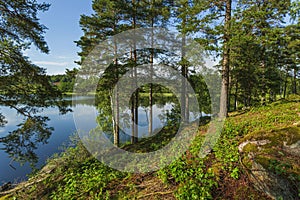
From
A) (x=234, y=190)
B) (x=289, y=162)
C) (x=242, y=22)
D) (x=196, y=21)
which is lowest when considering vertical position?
(x=234, y=190)

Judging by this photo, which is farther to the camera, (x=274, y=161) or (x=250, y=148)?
(x=250, y=148)

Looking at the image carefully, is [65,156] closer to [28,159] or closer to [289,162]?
[28,159]

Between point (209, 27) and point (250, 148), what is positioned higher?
point (209, 27)

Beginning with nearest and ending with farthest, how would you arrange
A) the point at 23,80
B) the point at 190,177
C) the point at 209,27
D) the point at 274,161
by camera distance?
the point at 274,161
the point at 190,177
the point at 23,80
the point at 209,27

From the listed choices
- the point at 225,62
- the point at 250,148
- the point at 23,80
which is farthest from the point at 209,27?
the point at 23,80

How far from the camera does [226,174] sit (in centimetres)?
279

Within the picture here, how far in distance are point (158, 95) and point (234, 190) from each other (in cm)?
863

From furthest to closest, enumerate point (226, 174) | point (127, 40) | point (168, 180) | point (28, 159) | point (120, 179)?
point (127, 40) < point (28, 159) < point (120, 179) < point (168, 180) < point (226, 174)

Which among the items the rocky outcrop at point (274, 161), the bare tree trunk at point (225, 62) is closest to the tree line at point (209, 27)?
the bare tree trunk at point (225, 62)

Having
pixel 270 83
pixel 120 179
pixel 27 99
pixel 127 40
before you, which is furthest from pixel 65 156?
pixel 270 83

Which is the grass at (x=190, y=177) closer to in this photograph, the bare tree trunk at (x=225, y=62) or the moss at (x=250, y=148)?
the moss at (x=250, y=148)

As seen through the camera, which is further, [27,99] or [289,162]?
[27,99]

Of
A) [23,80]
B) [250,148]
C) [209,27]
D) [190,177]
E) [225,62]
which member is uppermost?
[209,27]

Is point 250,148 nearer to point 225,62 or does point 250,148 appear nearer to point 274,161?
point 274,161
